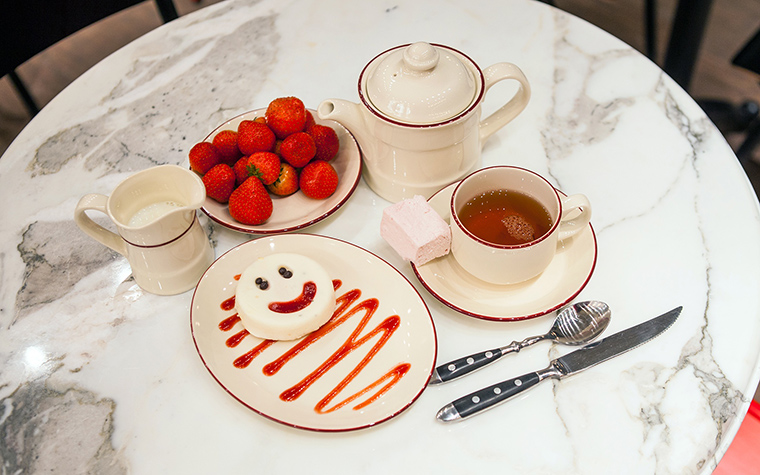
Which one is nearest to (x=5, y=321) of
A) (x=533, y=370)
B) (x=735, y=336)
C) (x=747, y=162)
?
(x=533, y=370)

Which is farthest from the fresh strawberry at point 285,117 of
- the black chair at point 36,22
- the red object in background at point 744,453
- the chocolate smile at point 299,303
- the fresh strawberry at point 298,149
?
the red object in background at point 744,453

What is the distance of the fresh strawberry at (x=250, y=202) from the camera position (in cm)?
112

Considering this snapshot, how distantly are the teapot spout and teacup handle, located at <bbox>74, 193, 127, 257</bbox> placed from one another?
0.40m

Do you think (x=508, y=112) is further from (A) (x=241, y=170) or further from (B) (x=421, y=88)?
(A) (x=241, y=170)

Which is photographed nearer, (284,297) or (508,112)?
(284,297)

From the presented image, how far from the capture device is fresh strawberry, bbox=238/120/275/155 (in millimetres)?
1169

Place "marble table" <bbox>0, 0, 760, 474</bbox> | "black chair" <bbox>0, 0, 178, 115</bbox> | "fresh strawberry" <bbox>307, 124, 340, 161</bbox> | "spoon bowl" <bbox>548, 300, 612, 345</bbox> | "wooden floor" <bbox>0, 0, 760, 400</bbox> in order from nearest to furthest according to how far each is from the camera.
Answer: "marble table" <bbox>0, 0, 760, 474</bbox> < "spoon bowl" <bbox>548, 300, 612, 345</bbox> < "fresh strawberry" <bbox>307, 124, 340, 161</bbox> < "black chair" <bbox>0, 0, 178, 115</bbox> < "wooden floor" <bbox>0, 0, 760, 400</bbox>

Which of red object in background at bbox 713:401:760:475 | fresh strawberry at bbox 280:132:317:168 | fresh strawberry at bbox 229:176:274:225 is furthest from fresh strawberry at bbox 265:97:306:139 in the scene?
red object in background at bbox 713:401:760:475

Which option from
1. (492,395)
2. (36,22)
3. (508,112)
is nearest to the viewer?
(492,395)

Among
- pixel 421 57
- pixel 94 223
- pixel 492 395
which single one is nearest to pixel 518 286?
pixel 492 395

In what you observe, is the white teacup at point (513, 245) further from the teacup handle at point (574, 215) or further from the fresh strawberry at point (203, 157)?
the fresh strawberry at point (203, 157)

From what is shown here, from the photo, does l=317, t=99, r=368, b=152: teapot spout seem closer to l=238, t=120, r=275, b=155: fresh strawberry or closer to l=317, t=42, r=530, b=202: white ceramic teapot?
l=317, t=42, r=530, b=202: white ceramic teapot

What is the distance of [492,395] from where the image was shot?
3.06 ft

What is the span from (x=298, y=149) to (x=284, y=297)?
314 millimetres
